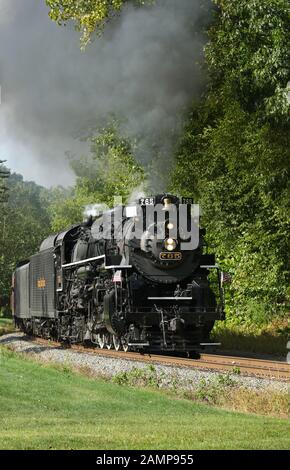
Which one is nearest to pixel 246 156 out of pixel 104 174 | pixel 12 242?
pixel 104 174

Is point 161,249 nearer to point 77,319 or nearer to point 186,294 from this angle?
point 186,294

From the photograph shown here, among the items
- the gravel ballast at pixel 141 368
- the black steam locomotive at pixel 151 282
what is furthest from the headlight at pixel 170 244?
the gravel ballast at pixel 141 368

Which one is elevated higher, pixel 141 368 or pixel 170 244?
pixel 170 244

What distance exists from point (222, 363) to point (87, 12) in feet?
31.9

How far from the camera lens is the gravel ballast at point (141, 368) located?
1555cm

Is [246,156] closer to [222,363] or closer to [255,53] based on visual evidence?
[255,53]

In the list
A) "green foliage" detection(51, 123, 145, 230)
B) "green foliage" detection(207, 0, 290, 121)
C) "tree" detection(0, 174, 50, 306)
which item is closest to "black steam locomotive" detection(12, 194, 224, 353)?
"green foliage" detection(207, 0, 290, 121)

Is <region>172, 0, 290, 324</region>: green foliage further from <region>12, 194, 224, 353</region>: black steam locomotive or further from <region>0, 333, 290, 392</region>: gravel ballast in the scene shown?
<region>0, 333, 290, 392</region>: gravel ballast

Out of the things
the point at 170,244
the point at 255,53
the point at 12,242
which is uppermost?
the point at 255,53

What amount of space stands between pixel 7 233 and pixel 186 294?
178 ft

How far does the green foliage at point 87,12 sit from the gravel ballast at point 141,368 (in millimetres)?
7915

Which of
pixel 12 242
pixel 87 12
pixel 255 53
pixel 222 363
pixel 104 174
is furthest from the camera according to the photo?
pixel 12 242

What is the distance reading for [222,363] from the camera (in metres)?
19.4
